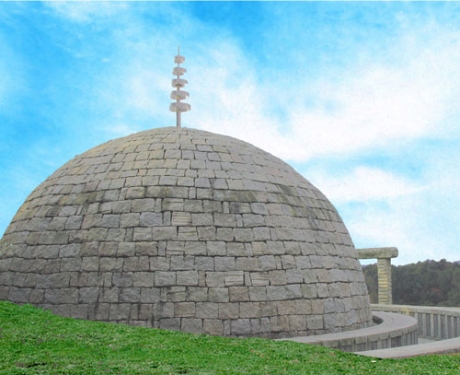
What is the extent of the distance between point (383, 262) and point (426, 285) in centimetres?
1676

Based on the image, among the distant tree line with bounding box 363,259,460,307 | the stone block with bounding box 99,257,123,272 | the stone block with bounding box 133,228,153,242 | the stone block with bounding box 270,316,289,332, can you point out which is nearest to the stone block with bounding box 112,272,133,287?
the stone block with bounding box 99,257,123,272

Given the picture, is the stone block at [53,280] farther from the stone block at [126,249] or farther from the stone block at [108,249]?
the stone block at [126,249]

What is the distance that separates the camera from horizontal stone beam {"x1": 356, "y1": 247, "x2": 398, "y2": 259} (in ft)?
64.5

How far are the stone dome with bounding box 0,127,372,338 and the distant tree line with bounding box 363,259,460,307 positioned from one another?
23207 millimetres

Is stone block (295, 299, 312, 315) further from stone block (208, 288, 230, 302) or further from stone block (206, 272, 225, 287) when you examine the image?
stone block (206, 272, 225, 287)

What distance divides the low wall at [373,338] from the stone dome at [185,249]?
1.46 feet

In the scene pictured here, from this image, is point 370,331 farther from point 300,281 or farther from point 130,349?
point 130,349

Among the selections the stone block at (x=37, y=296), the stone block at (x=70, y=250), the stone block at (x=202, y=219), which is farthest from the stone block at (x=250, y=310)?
the stone block at (x=37, y=296)

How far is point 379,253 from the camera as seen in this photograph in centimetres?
1994

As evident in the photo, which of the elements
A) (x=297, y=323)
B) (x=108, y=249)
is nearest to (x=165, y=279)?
(x=108, y=249)

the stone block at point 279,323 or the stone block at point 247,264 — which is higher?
the stone block at point 247,264

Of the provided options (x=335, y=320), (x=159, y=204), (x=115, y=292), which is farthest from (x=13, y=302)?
(x=335, y=320)

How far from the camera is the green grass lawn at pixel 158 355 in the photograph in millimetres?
7098

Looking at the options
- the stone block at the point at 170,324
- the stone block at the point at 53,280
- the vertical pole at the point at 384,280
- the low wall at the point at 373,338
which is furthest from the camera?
the vertical pole at the point at 384,280
